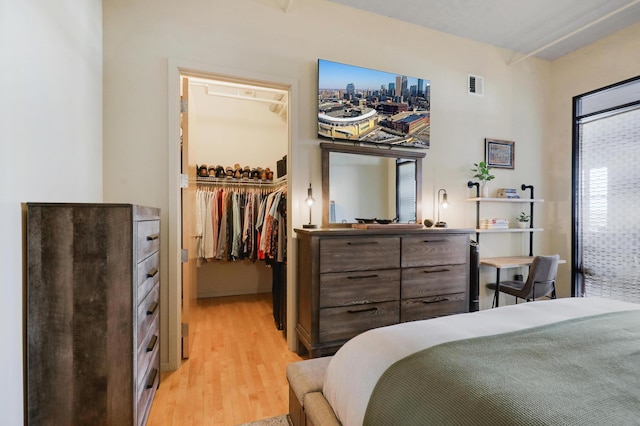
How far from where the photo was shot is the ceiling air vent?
306cm

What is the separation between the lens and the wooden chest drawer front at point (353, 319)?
205 centimetres

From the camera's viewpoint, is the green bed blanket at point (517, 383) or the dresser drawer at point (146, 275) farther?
the dresser drawer at point (146, 275)

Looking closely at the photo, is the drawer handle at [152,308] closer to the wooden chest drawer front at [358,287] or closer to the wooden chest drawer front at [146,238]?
the wooden chest drawer front at [146,238]

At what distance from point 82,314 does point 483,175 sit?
3.46 m

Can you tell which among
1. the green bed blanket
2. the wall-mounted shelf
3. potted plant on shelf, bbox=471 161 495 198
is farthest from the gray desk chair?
the green bed blanket

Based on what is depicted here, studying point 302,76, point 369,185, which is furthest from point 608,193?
point 302,76

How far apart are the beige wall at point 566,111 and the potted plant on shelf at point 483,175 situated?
3.34 feet

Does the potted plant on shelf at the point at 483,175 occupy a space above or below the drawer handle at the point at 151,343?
above

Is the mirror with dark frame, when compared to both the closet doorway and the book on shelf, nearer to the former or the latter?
the closet doorway

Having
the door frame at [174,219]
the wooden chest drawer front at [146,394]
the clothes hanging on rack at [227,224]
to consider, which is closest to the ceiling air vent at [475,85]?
the clothes hanging on rack at [227,224]

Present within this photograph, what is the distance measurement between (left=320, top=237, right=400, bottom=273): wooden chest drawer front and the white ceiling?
2.15m

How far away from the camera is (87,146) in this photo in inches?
66.6

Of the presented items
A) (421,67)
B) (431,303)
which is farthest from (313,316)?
(421,67)

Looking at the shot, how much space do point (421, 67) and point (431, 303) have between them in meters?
2.31
